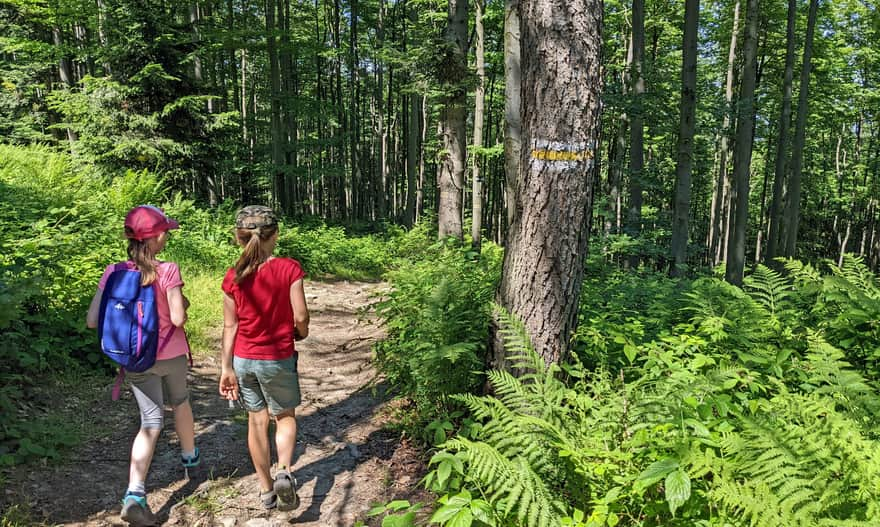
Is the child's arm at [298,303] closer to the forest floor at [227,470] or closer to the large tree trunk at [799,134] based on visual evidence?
the forest floor at [227,470]

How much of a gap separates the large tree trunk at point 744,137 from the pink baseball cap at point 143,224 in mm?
11800

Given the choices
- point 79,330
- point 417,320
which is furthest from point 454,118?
point 79,330

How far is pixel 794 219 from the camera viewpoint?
16.7 metres

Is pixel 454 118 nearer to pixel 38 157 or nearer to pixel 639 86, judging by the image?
pixel 639 86

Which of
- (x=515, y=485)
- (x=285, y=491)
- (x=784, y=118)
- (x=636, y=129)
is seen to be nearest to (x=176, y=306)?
(x=285, y=491)

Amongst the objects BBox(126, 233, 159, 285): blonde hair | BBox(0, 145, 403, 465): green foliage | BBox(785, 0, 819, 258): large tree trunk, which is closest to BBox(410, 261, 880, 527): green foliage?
BBox(126, 233, 159, 285): blonde hair

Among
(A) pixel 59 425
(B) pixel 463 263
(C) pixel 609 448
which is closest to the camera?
(C) pixel 609 448

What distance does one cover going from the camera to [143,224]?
10.9 feet

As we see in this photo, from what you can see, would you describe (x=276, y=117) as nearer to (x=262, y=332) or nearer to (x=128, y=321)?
(x=128, y=321)

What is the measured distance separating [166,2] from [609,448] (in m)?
15.2

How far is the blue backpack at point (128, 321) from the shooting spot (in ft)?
10.5

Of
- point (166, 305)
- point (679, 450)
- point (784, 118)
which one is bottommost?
point (679, 450)

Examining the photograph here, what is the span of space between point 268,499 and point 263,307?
134 cm

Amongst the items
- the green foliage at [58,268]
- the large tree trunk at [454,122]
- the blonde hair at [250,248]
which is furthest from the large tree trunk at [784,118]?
Result: the blonde hair at [250,248]
